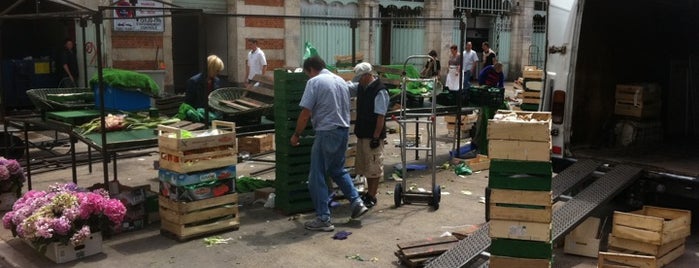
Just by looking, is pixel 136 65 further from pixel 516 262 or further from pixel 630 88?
pixel 516 262

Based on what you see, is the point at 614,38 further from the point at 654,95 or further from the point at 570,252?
the point at 570,252

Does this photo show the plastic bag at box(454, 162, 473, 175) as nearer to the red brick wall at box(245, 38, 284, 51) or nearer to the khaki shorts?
the khaki shorts

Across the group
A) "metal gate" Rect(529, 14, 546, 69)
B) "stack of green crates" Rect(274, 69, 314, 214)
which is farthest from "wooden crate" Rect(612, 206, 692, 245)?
"metal gate" Rect(529, 14, 546, 69)

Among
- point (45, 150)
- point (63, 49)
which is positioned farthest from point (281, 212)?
point (63, 49)

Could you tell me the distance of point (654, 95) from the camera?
871cm

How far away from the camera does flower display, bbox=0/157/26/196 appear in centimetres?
789

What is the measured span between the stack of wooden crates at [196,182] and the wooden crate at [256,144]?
4.34 metres

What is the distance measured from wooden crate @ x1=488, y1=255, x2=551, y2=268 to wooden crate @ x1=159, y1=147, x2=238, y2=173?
3048 mm

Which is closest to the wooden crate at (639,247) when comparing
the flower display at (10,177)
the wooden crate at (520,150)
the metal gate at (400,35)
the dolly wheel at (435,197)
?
the wooden crate at (520,150)

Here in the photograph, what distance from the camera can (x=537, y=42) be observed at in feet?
94.6

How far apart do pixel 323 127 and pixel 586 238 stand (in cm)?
290

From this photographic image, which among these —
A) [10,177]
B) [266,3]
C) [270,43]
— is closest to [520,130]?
[10,177]

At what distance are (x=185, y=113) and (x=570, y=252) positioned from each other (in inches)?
199

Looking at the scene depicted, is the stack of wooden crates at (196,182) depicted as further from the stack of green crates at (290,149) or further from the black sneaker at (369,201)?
the black sneaker at (369,201)
